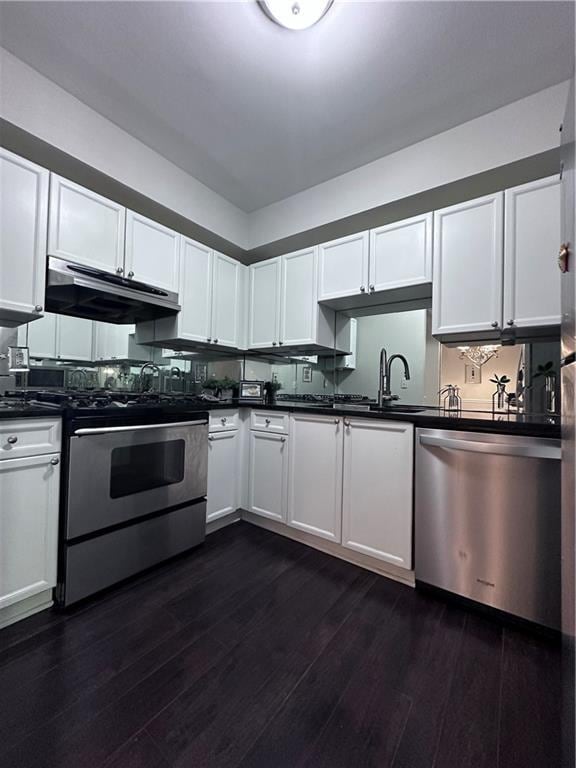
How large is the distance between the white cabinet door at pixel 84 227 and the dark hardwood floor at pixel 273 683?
1.86 metres

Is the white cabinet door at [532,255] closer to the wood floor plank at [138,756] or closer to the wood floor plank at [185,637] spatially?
the wood floor plank at [185,637]

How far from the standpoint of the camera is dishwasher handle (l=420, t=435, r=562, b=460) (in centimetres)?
140

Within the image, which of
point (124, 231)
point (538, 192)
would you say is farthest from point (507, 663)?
point (124, 231)

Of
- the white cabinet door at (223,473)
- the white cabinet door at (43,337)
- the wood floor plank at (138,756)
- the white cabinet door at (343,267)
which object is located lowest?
the wood floor plank at (138,756)

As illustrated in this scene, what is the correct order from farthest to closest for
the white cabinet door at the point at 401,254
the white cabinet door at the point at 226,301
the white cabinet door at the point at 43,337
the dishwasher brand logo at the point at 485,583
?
1. the white cabinet door at the point at 226,301
2. the white cabinet door at the point at 401,254
3. the white cabinet door at the point at 43,337
4. the dishwasher brand logo at the point at 485,583

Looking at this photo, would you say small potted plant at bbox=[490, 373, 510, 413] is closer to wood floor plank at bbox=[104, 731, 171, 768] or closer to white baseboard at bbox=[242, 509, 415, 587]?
white baseboard at bbox=[242, 509, 415, 587]

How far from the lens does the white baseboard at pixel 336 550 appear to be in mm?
1831

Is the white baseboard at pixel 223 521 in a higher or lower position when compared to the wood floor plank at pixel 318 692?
higher

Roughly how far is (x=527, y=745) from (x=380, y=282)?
2.21m

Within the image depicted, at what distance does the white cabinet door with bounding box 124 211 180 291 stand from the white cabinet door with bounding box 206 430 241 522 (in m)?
1.18

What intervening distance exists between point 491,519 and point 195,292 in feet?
7.87

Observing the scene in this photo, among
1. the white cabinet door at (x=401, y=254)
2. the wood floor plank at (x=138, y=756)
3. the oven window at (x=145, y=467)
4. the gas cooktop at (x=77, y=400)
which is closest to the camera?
the wood floor plank at (x=138, y=756)

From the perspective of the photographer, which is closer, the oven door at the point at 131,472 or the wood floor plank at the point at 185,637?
the wood floor plank at the point at 185,637

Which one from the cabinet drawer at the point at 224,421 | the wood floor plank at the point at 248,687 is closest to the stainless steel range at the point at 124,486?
the cabinet drawer at the point at 224,421
